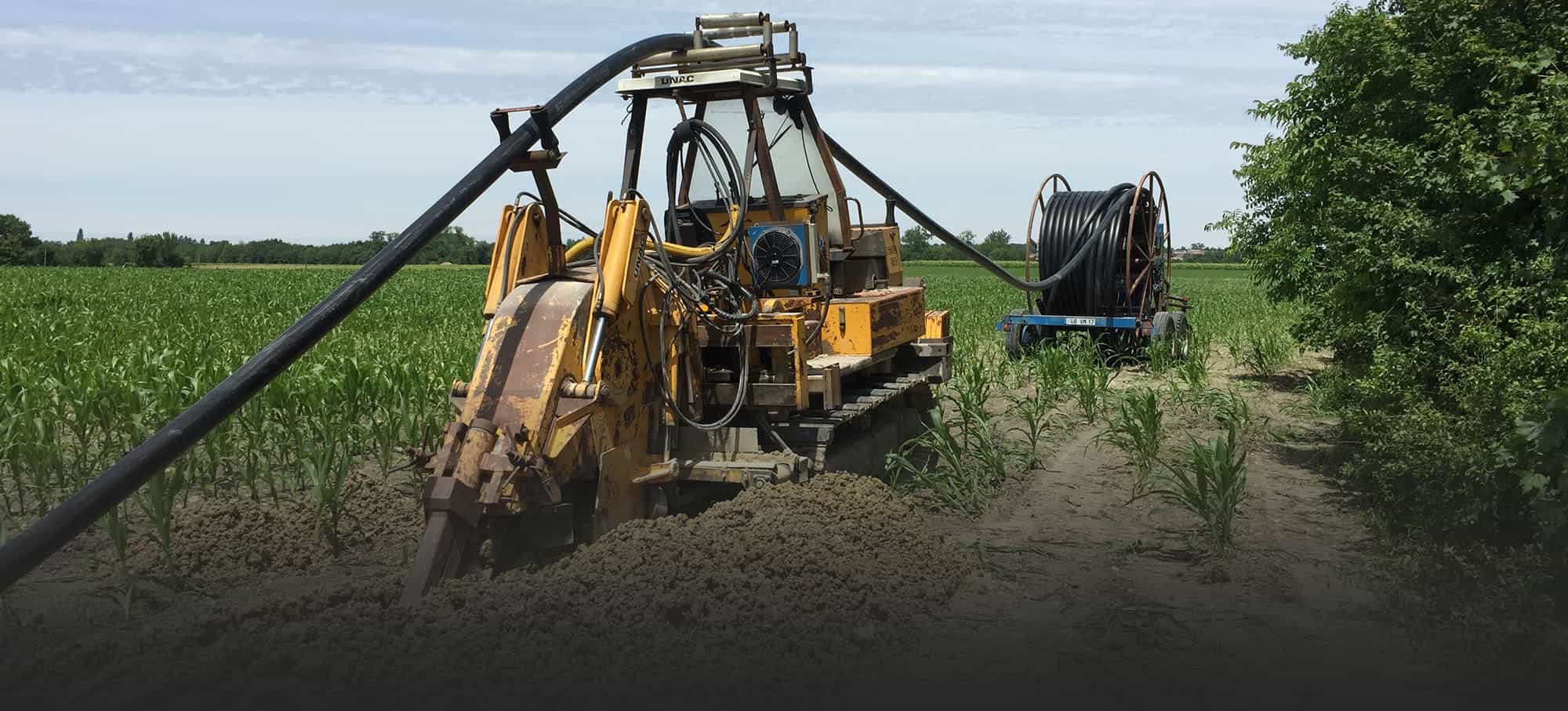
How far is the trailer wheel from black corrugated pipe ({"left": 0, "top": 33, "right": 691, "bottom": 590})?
10239 mm

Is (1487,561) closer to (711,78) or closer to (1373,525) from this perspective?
(1373,525)

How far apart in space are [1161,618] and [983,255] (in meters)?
6.69

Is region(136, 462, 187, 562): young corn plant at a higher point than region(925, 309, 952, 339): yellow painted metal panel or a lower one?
lower

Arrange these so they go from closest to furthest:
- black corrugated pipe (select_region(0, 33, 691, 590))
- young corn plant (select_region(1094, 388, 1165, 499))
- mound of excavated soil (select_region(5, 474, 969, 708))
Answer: black corrugated pipe (select_region(0, 33, 691, 590)) → mound of excavated soil (select_region(5, 474, 969, 708)) → young corn plant (select_region(1094, 388, 1165, 499))

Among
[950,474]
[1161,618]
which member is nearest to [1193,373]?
[950,474]

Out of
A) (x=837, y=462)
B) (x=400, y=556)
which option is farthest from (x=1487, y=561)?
(x=400, y=556)

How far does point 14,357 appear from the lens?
433 inches

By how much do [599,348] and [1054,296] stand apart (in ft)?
34.4

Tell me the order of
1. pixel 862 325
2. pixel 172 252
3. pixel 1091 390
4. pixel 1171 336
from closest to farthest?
1. pixel 862 325
2. pixel 1091 390
3. pixel 1171 336
4. pixel 172 252

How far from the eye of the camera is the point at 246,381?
406cm

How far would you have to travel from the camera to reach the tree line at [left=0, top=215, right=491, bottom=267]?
58750mm

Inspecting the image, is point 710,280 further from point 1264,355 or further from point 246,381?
point 1264,355

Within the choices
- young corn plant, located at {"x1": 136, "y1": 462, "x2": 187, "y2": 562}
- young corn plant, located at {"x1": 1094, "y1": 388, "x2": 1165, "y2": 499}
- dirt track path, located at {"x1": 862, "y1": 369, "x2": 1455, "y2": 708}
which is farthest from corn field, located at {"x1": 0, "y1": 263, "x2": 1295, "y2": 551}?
dirt track path, located at {"x1": 862, "y1": 369, "x2": 1455, "y2": 708}

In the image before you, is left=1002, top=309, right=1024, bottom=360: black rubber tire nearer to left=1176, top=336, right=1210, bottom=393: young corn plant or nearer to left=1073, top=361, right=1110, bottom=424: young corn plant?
left=1176, top=336, right=1210, bottom=393: young corn plant
